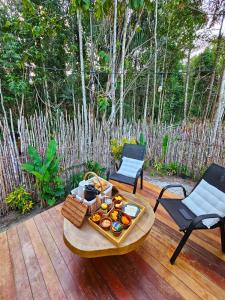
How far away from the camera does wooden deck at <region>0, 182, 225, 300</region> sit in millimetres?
1392

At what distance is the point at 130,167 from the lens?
10.0 feet

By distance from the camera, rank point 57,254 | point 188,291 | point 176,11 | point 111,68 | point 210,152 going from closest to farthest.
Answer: point 188,291, point 57,254, point 210,152, point 111,68, point 176,11

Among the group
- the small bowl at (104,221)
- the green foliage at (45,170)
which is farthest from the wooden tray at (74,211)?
the green foliage at (45,170)

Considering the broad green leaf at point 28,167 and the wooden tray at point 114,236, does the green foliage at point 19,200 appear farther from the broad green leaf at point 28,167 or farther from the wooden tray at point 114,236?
the wooden tray at point 114,236

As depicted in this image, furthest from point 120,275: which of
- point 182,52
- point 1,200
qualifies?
point 182,52

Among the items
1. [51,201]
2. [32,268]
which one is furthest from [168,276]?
[51,201]

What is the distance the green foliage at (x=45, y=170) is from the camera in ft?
8.30

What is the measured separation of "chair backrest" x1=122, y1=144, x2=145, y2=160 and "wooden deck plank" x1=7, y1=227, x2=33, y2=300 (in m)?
2.11

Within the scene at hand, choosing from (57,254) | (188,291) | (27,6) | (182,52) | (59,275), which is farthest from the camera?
(182,52)

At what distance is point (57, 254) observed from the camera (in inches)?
68.0

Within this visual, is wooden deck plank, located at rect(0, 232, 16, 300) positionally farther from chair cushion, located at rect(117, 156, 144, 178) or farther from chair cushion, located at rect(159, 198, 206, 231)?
chair cushion, located at rect(117, 156, 144, 178)

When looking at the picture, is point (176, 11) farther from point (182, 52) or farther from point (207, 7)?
point (182, 52)

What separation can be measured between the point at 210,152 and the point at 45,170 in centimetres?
311

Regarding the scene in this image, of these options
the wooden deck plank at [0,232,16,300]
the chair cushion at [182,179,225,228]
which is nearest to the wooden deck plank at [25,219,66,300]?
the wooden deck plank at [0,232,16,300]
